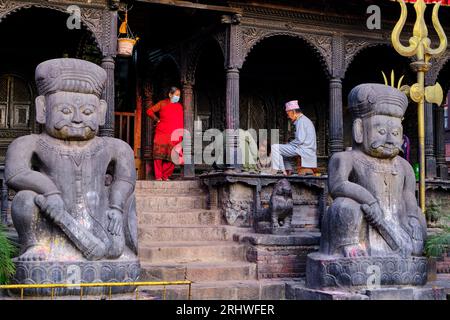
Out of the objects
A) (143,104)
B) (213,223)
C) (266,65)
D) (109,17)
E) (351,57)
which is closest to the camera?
(213,223)

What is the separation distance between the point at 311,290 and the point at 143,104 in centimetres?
865

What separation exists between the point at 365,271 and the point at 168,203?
443 cm

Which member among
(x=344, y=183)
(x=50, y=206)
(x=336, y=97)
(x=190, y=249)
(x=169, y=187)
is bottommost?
(x=190, y=249)

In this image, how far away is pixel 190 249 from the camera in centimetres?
884

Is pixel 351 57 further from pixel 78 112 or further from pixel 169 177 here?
pixel 78 112

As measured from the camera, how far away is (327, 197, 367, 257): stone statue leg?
7.33 m

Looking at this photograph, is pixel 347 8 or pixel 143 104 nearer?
pixel 347 8

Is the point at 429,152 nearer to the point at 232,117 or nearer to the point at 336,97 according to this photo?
the point at 336,97

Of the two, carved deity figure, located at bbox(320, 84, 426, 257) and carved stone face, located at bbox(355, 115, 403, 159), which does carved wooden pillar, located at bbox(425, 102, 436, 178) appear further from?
carved stone face, located at bbox(355, 115, 403, 159)

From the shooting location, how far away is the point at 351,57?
13578mm

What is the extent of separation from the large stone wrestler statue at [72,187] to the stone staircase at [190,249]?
1.08 meters

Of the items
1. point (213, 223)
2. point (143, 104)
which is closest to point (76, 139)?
point (213, 223)

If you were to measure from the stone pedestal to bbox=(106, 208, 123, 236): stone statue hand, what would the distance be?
2.51m

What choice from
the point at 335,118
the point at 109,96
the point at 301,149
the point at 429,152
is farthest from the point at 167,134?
the point at 429,152
